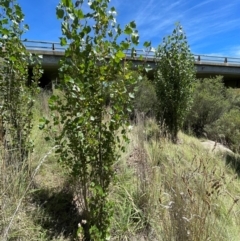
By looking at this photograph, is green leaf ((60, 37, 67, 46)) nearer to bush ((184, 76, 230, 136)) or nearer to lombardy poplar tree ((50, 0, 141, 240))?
lombardy poplar tree ((50, 0, 141, 240))

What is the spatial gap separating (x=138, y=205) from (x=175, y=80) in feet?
14.4

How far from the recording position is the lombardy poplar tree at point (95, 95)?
6.89 ft

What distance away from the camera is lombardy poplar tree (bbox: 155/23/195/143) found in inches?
264

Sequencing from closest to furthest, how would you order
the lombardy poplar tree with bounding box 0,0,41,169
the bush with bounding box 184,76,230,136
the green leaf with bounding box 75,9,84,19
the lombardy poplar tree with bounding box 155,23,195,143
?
the green leaf with bounding box 75,9,84,19 < the lombardy poplar tree with bounding box 0,0,41,169 < the lombardy poplar tree with bounding box 155,23,195,143 < the bush with bounding box 184,76,230,136

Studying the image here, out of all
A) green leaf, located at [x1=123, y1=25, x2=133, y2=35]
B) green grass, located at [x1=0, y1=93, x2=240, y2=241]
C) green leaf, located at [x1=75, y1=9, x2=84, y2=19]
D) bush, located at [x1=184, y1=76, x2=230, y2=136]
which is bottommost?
green grass, located at [x1=0, y1=93, x2=240, y2=241]

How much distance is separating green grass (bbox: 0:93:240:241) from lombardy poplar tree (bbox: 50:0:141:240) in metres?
0.29

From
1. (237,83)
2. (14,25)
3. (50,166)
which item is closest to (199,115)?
(50,166)

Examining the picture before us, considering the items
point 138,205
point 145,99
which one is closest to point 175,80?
point 145,99

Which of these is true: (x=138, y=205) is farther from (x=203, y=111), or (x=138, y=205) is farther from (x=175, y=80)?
(x=203, y=111)

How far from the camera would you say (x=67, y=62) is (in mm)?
2166

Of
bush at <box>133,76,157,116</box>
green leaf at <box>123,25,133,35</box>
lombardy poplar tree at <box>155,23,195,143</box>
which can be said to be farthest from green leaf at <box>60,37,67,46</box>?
bush at <box>133,76,157,116</box>

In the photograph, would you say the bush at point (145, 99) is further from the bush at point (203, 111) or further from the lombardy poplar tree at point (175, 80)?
the lombardy poplar tree at point (175, 80)

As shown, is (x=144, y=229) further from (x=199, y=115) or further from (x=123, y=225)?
(x=199, y=115)

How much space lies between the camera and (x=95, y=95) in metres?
2.23
